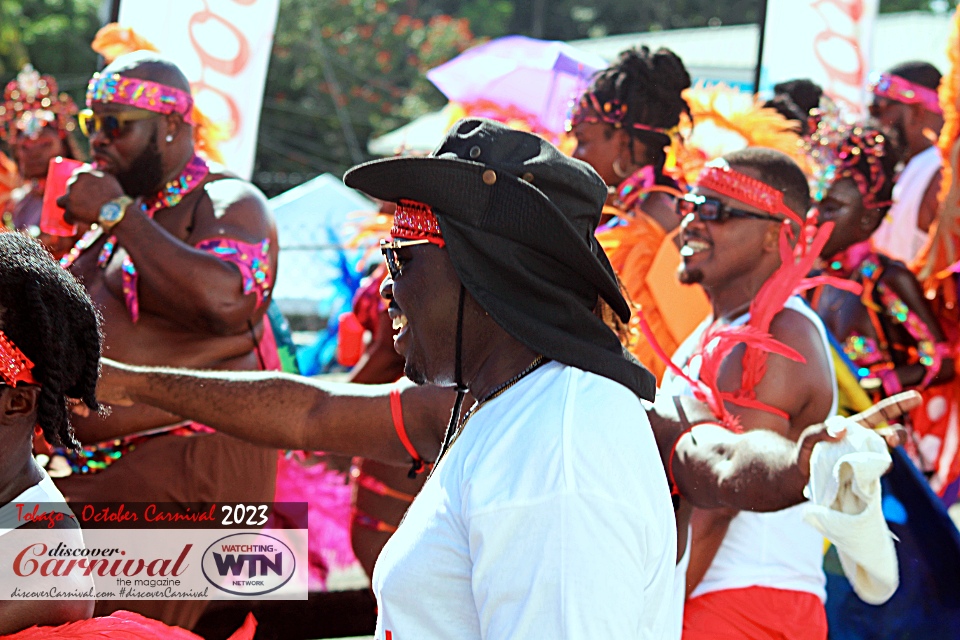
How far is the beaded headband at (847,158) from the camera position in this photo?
5199mm

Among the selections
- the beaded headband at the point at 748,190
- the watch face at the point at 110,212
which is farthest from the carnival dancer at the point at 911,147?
the watch face at the point at 110,212

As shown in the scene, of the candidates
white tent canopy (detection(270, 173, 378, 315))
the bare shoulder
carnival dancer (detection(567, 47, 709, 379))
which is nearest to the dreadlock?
carnival dancer (detection(567, 47, 709, 379))

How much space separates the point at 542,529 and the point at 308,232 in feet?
29.9

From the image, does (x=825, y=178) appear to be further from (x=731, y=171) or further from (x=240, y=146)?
(x=240, y=146)

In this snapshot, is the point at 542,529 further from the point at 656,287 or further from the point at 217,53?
Answer: the point at 217,53

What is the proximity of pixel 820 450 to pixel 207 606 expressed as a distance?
8.48 ft

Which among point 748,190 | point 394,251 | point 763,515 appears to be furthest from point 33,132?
point 394,251

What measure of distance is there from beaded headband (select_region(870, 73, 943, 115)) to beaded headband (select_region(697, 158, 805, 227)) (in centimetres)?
376

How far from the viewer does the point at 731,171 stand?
3467 millimetres

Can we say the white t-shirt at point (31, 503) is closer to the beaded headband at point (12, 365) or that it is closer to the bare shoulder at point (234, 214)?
the beaded headband at point (12, 365)

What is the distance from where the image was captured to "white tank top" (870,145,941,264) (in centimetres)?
646

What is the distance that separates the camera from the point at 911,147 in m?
6.78

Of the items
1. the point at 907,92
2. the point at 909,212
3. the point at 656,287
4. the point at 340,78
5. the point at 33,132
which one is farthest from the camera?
the point at 340,78

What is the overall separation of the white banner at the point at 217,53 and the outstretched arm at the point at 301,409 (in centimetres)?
304
